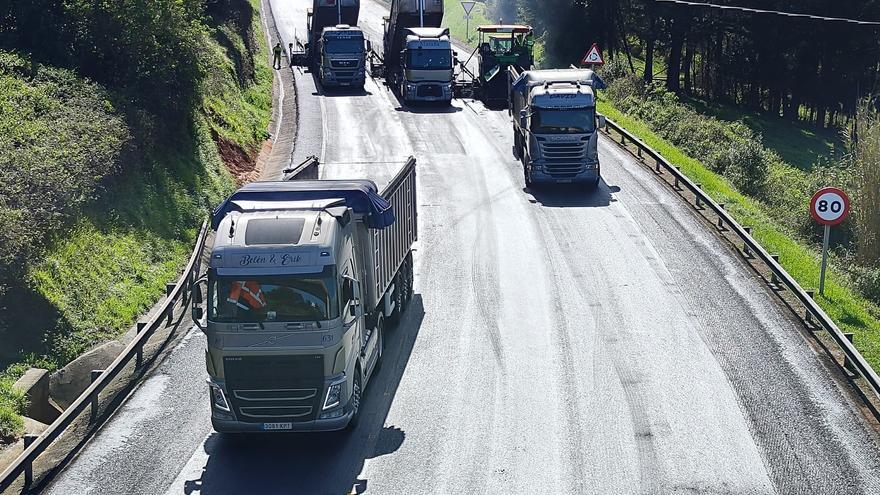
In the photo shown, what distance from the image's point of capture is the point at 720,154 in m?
39.5

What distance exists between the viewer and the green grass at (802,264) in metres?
20.6

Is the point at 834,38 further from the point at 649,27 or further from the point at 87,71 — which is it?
the point at 87,71

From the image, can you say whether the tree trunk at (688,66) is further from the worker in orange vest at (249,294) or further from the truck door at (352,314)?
the worker in orange vest at (249,294)

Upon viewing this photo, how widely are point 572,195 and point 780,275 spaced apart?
10.4 metres

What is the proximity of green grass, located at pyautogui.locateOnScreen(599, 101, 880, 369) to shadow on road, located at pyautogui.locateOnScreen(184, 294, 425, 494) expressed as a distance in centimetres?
976

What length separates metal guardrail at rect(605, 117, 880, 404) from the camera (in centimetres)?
1753

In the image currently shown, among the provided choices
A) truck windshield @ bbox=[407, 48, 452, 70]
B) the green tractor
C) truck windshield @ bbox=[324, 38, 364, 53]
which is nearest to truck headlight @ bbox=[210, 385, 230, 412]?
truck windshield @ bbox=[407, 48, 452, 70]

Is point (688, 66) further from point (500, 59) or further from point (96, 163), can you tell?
point (96, 163)

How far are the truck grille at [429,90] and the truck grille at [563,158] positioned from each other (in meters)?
16.4

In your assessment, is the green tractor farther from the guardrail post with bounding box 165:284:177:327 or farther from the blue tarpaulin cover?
the blue tarpaulin cover

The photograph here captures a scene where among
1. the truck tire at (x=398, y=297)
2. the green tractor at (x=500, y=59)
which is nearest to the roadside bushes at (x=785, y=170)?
the green tractor at (x=500, y=59)

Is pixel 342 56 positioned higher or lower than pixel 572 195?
higher

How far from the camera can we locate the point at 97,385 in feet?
55.3

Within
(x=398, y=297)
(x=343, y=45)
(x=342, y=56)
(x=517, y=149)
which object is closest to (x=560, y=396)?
(x=398, y=297)
